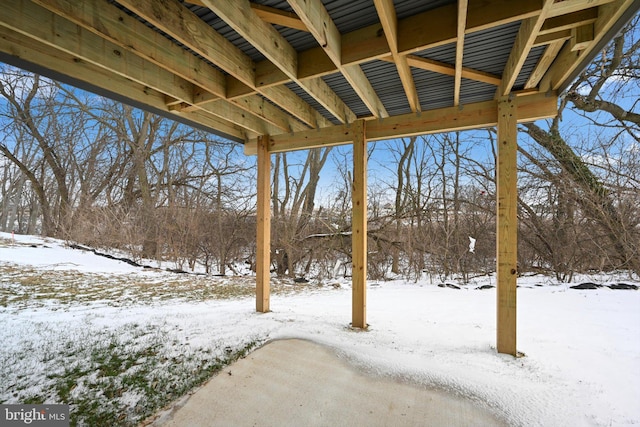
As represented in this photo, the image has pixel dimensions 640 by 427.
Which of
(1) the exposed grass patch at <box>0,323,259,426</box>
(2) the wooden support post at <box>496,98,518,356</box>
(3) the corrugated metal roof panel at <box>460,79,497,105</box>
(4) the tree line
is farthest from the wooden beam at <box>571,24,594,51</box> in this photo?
(4) the tree line

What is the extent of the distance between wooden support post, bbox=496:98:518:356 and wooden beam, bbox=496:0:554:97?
0.21 metres

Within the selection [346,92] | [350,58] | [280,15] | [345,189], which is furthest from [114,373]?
[345,189]

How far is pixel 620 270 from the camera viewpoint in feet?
18.4

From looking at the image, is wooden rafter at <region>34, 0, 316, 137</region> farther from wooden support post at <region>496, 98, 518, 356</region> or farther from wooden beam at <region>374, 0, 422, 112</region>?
wooden support post at <region>496, 98, 518, 356</region>

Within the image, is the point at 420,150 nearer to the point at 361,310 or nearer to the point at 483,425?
the point at 361,310

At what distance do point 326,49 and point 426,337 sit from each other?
2.78 meters

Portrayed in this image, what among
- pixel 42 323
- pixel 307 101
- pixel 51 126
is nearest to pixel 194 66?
pixel 307 101

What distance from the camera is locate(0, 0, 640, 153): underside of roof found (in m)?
1.69

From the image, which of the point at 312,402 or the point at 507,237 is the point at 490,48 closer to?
the point at 507,237

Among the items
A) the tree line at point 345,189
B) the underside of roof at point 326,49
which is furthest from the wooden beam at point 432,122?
the tree line at point 345,189

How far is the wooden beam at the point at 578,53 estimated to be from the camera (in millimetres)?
1531

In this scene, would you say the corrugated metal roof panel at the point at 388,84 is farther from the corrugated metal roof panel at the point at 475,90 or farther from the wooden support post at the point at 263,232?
the wooden support post at the point at 263,232

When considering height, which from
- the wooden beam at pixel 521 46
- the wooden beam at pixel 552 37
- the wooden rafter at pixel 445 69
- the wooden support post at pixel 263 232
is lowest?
the wooden support post at pixel 263 232

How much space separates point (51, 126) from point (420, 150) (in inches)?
648
